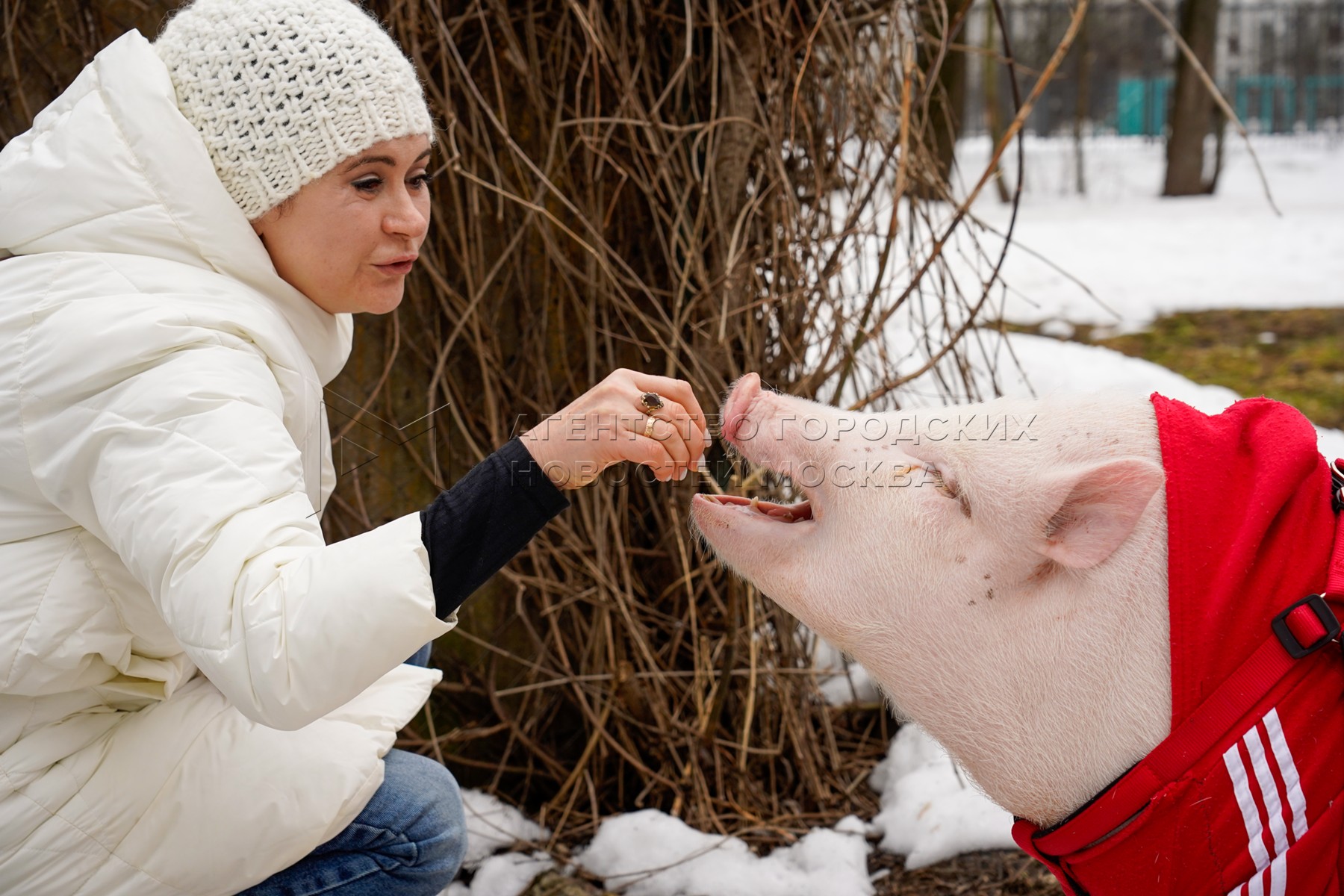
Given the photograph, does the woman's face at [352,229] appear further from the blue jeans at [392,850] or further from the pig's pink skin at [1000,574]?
the blue jeans at [392,850]

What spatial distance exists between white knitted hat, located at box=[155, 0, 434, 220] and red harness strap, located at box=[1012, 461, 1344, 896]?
1.31 meters

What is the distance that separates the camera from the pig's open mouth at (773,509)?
5.71 feet

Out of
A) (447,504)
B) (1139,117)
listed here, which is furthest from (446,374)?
(1139,117)

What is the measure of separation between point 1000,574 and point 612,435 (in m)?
0.57

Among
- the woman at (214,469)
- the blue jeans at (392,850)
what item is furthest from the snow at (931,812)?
the woman at (214,469)

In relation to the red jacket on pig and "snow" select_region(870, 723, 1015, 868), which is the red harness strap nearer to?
the red jacket on pig

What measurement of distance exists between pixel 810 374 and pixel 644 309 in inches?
16.6

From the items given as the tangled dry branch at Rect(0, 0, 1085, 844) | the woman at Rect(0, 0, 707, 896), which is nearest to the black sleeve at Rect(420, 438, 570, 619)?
the woman at Rect(0, 0, 707, 896)

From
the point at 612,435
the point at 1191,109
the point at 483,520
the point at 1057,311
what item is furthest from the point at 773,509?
the point at 1191,109

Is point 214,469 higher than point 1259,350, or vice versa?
point 214,469

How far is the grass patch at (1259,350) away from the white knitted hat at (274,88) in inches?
165

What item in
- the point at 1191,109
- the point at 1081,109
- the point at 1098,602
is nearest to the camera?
the point at 1098,602

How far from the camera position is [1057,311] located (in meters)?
6.53

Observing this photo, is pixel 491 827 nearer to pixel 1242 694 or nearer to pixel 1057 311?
pixel 1242 694
